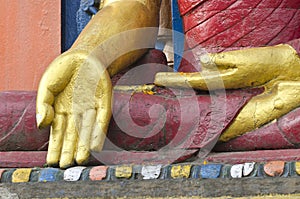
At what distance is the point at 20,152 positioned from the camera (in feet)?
5.51

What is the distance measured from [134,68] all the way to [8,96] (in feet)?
0.95

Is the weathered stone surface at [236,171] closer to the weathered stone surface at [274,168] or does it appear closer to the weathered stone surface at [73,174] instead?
the weathered stone surface at [274,168]

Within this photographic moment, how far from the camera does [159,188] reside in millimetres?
1521

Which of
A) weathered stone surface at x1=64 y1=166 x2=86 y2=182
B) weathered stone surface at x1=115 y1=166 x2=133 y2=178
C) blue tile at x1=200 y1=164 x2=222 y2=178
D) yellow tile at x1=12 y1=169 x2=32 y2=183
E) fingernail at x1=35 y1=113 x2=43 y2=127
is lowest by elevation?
yellow tile at x1=12 y1=169 x2=32 y2=183

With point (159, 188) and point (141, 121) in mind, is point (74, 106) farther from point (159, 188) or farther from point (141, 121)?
point (159, 188)

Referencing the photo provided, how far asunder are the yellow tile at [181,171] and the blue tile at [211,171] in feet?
0.08

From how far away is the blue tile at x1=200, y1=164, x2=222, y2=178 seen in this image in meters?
1.50

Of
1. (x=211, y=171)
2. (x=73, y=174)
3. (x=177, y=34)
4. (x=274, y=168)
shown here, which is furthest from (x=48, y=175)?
(x=177, y=34)

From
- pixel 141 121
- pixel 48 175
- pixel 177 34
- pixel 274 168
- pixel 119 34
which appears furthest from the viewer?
pixel 177 34

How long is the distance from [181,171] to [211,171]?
5 centimetres

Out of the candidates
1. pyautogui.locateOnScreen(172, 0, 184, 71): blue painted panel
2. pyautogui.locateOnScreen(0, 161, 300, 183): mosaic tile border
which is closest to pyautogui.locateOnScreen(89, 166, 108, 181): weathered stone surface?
pyautogui.locateOnScreen(0, 161, 300, 183): mosaic tile border

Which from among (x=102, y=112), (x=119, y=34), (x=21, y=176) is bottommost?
(x=21, y=176)

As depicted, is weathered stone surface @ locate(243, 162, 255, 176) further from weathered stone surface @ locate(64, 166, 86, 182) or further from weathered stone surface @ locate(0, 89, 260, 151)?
weathered stone surface @ locate(64, 166, 86, 182)

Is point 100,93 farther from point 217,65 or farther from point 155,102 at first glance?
point 217,65
